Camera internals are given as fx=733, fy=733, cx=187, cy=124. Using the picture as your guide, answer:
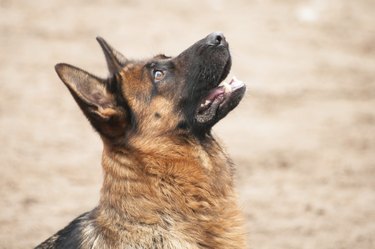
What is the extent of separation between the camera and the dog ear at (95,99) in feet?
18.1

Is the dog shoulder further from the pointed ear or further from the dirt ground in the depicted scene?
the dirt ground

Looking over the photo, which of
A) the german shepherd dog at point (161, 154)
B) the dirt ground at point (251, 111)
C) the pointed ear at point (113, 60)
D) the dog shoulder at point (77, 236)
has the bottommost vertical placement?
the dog shoulder at point (77, 236)

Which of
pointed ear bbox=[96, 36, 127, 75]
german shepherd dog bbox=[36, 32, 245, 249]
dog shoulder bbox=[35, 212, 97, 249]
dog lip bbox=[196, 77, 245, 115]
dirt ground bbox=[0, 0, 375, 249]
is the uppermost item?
dirt ground bbox=[0, 0, 375, 249]

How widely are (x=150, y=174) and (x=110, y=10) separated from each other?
29.1ft

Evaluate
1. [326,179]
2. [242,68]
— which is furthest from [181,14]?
[326,179]

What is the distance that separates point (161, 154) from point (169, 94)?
1.84ft

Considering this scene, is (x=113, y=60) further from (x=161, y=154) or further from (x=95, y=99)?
(x=161, y=154)

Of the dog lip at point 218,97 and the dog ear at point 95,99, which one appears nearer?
the dog ear at point 95,99

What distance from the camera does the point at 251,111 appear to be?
11320 mm

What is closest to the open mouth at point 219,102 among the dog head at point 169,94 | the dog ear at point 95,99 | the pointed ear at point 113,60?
the dog head at point 169,94

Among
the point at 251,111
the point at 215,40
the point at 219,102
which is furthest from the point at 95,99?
the point at 251,111

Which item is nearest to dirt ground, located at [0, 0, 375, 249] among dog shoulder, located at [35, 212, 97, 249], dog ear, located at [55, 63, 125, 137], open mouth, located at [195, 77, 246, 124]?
dog shoulder, located at [35, 212, 97, 249]

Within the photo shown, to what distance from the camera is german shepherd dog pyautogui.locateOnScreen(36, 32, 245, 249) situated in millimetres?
5703

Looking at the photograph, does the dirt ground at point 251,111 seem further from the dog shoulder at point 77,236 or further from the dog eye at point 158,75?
the dog eye at point 158,75
